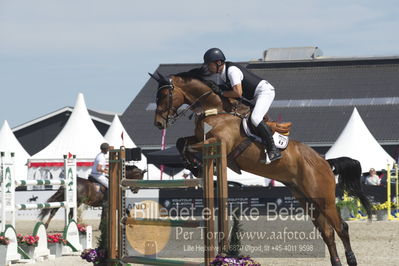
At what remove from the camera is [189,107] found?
753 cm

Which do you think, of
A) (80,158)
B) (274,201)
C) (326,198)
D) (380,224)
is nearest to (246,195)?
(274,201)

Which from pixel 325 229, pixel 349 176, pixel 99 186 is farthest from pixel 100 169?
pixel 325 229

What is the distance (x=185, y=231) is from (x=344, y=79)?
25.0 m

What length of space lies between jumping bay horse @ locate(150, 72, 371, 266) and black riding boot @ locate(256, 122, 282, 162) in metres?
0.08

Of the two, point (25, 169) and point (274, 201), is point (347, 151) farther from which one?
point (25, 169)

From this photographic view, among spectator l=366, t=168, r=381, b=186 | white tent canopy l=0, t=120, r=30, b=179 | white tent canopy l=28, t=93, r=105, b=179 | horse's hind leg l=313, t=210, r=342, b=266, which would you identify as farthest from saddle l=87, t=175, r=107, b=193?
white tent canopy l=0, t=120, r=30, b=179

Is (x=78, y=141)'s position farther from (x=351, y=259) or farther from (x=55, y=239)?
(x=351, y=259)

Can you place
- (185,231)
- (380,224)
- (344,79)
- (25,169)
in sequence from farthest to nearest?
(344,79) → (25,169) → (380,224) → (185,231)

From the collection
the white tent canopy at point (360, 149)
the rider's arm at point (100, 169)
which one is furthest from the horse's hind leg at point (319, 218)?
the white tent canopy at point (360, 149)

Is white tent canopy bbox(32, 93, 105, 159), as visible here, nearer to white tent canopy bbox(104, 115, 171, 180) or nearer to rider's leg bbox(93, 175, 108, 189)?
white tent canopy bbox(104, 115, 171, 180)

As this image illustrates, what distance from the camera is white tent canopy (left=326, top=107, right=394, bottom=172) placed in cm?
2103

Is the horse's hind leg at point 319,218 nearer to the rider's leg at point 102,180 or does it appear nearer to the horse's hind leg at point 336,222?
the horse's hind leg at point 336,222

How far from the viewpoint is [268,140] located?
731cm

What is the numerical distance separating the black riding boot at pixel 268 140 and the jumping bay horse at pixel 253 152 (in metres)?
0.08
